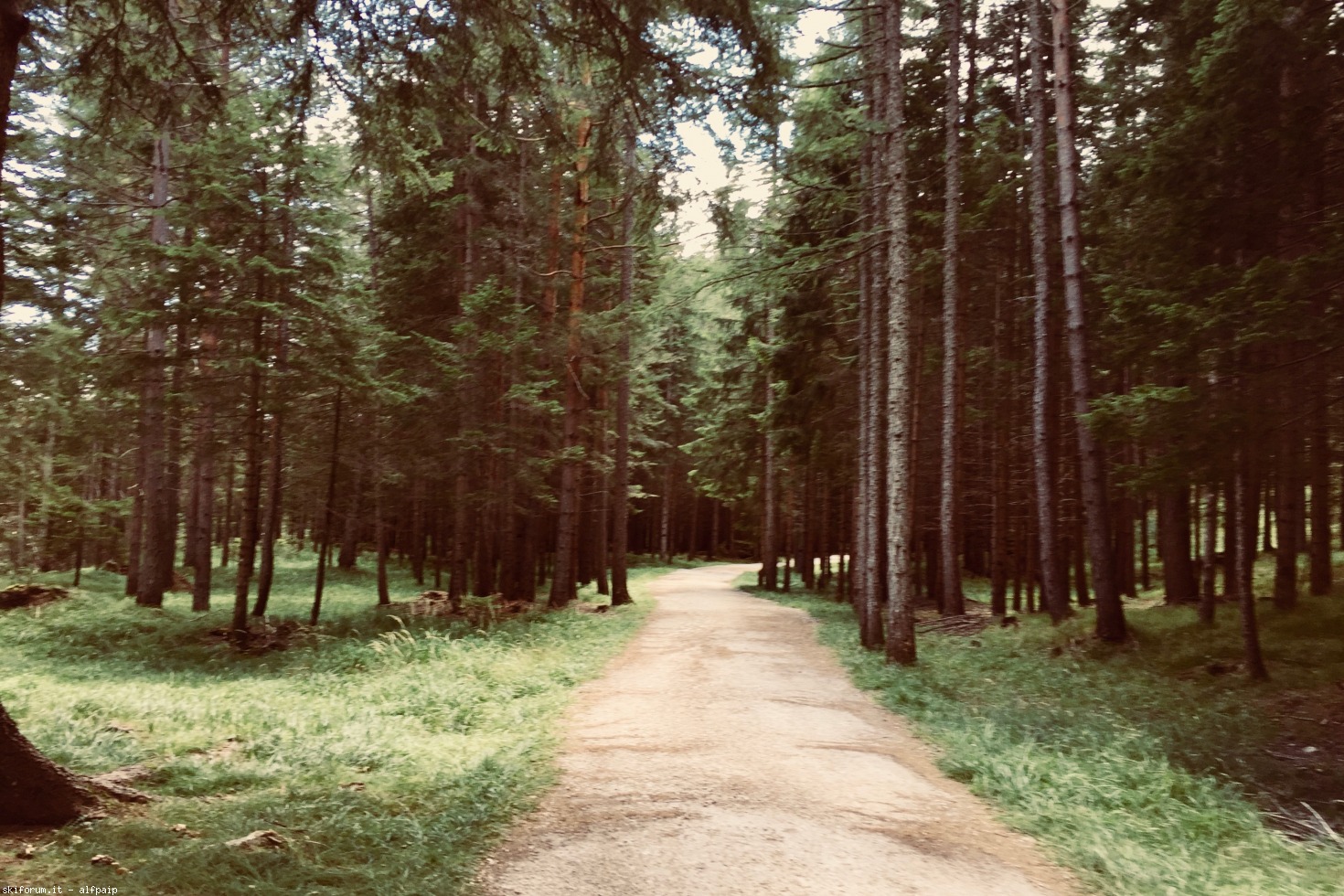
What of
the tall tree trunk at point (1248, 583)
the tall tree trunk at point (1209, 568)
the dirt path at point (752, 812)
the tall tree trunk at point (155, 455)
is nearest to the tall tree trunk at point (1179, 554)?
the tall tree trunk at point (1209, 568)

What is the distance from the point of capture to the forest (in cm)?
659

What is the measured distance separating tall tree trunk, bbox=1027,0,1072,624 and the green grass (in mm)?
8118

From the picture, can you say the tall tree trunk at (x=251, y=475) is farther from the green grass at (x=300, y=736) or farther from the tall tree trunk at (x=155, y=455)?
the tall tree trunk at (x=155, y=455)

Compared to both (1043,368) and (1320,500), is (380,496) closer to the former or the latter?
(1043,368)

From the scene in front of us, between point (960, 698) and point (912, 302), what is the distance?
10704mm

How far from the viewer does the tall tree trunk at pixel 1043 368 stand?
13.6m

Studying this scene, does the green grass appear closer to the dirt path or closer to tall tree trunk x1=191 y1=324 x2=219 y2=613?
the dirt path

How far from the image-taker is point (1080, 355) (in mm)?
12367

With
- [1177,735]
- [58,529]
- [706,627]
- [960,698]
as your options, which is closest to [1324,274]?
[1177,735]

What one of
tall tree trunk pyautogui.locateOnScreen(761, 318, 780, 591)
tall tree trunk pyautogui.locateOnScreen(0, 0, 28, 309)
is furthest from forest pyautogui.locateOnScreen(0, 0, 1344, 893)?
tall tree trunk pyautogui.locateOnScreen(761, 318, 780, 591)

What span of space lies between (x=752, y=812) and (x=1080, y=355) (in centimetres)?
1026

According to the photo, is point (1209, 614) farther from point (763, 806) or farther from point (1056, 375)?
point (763, 806)

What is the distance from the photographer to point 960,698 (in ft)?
32.3

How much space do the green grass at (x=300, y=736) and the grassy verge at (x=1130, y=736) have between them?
3930mm
